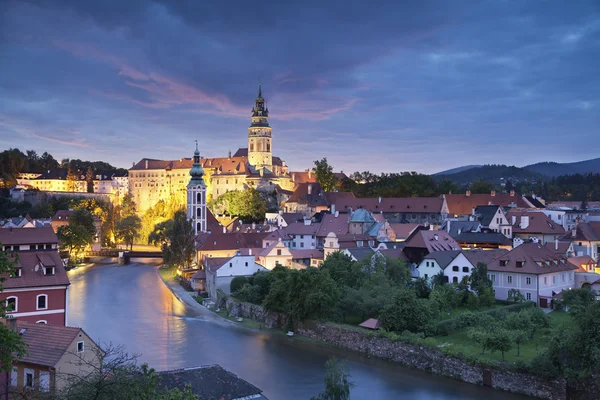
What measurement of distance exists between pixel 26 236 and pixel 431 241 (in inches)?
812

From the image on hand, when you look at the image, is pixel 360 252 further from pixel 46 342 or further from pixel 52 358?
pixel 52 358

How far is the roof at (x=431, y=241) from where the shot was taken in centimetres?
3191

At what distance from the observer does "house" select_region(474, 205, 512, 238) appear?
4278 cm

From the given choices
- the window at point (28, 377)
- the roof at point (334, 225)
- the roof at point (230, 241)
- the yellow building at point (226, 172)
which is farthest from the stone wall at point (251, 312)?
the yellow building at point (226, 172)

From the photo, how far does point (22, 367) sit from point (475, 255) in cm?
2171

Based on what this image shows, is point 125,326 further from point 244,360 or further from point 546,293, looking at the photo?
point 546,293

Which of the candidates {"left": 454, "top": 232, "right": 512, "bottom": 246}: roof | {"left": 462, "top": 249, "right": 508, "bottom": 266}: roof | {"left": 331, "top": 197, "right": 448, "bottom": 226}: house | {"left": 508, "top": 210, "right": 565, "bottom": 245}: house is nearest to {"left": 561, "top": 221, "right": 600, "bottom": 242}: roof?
{"left": 508, "top": 210, "right": 565, "bottom": 245}: house

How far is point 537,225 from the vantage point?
1642 inches

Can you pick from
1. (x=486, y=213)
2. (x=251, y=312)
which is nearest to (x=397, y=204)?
(x=486, y=213)

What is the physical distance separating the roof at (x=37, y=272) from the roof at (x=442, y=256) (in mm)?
17932

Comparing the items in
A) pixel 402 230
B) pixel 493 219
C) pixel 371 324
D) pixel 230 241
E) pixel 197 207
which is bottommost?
pixel 371 324

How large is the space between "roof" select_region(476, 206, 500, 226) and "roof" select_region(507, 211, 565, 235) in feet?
6.85

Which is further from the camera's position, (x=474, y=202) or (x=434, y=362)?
(x=474, y=202)

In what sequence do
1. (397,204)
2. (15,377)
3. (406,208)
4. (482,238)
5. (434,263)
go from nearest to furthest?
(15,377)
(434,263)
(482,238)
(406,208)
(397,204)
